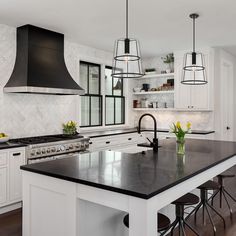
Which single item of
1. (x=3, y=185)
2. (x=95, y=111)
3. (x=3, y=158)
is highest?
(x=95, y=111)

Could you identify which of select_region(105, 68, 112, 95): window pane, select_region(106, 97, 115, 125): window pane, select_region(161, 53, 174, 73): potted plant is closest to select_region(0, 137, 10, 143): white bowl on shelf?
select_region(106, 97, 115, 125): window pane

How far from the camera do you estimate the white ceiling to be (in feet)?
11.0

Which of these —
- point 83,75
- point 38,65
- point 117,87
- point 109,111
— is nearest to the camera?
point 38,65

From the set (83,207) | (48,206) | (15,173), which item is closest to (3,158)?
(15,173)

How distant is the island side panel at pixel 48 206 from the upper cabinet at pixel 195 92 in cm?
439

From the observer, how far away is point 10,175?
3598mm

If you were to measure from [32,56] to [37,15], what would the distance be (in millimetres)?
670

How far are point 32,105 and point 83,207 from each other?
295 centimetres

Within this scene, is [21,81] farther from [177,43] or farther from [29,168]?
[177,43]

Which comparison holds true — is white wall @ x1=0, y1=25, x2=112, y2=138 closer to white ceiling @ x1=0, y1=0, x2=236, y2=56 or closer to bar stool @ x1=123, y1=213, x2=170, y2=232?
white ceiling @ x1=0, y1=0, x2=236, y2=56

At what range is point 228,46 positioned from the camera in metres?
5.64

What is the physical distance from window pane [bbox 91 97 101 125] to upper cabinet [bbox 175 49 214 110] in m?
1.77

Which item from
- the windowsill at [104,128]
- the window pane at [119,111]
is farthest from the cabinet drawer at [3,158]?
the window pane at [119,111]

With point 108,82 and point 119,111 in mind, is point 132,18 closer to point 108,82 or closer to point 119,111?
point 108,82
